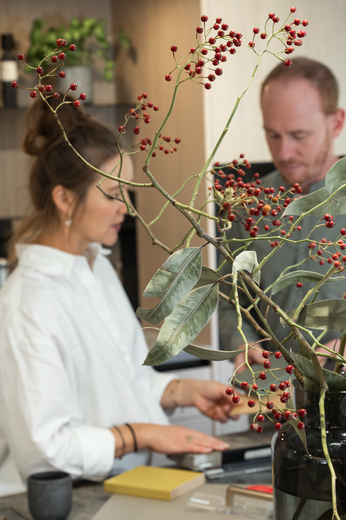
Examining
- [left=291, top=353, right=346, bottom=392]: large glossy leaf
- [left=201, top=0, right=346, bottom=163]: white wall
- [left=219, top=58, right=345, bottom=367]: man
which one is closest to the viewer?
[left=291, top=353, right=346, bottom=392]: large glossy leaf

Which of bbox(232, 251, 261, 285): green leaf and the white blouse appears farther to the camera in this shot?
the white blouse

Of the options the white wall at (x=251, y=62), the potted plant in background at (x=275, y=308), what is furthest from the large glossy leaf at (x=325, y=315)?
the white wall at (x=251, y=62)

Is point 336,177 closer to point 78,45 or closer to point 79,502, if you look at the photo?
point 79,502

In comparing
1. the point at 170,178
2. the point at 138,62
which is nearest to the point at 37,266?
the point at 170,178

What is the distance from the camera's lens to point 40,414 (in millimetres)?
1208

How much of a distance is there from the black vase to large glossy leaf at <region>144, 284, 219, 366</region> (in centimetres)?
15

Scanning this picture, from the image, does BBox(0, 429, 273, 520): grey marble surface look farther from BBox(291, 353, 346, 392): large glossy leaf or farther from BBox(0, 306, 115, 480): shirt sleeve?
BBox(291, 353, 346, 392): large glossy leaf

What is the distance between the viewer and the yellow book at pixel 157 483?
1.03m

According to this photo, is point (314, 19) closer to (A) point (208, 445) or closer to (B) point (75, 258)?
(B) point (75, 258)

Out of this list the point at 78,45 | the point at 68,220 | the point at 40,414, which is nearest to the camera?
the point at 40,414

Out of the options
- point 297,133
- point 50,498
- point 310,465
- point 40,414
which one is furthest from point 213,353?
point 297,133

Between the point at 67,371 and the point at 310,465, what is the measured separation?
917mm

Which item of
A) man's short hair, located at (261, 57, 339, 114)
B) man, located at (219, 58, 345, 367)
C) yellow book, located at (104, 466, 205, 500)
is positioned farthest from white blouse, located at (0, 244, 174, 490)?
man's short hair, located at (261, 57, 339, 114)

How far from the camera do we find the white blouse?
1.21 meters
